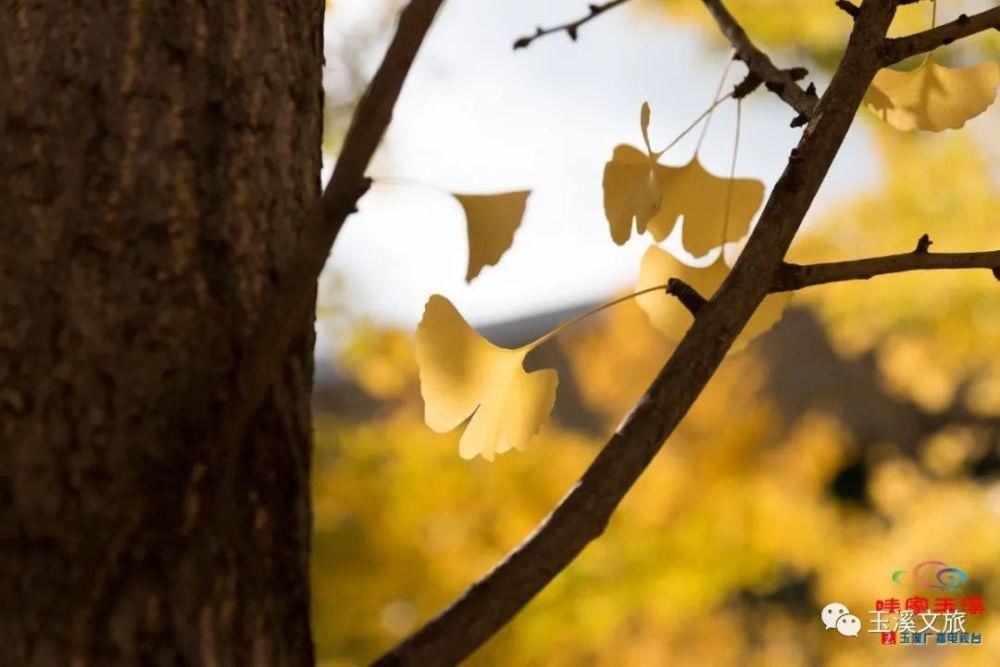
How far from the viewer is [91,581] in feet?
0.70

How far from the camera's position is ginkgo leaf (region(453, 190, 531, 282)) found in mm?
257

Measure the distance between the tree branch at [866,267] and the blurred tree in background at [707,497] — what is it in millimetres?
A: 897

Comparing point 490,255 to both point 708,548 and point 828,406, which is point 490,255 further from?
point 828,406

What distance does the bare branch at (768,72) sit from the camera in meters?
0.30

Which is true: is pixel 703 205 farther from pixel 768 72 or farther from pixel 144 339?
pixel 144 339

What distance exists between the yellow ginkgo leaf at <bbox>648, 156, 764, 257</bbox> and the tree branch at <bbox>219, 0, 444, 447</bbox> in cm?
16

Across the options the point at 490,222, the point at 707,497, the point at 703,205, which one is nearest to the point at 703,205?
the point at 703,205

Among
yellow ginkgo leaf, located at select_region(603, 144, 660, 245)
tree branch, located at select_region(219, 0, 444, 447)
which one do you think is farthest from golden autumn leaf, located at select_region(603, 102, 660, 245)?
tree branch, located at select_region(219, 0, 444, 447)

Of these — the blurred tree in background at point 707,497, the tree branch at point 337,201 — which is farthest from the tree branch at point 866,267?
the blurred tree in background at point 707,497

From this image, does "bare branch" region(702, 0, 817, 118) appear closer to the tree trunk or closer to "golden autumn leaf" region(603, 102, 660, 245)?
"golden autumn leaf" region(603, 102, 660, 245)

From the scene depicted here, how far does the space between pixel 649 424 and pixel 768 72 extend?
0.14 meters

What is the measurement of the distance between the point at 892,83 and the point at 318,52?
184mm

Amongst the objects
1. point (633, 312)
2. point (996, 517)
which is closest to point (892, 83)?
point (996, 517)

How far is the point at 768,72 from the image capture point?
318mm
